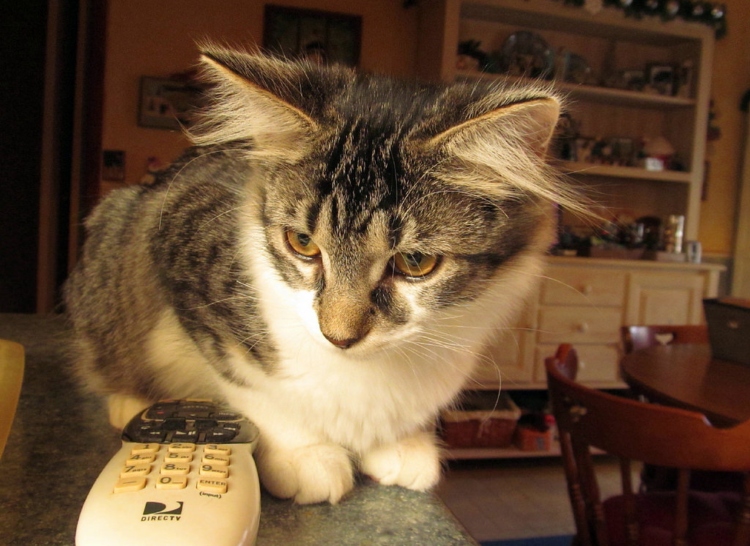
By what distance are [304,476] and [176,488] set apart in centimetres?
15

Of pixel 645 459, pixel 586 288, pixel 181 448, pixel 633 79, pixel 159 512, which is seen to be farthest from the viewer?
pixel 633 79

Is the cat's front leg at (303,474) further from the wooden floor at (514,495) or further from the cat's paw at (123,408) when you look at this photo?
the wooden floor at (514,495)

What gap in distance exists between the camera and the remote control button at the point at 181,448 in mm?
492

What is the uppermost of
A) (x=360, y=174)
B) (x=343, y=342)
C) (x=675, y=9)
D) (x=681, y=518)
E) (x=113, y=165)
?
(x=675, y=9)

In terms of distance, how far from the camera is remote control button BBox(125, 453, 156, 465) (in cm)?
46

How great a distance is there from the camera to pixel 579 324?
278cm

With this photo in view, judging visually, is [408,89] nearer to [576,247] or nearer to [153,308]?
[153,308]

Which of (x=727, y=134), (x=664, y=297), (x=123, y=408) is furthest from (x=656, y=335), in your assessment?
(x=727, y=134)

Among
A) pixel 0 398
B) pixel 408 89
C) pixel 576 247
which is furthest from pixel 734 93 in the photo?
pixel 0 398

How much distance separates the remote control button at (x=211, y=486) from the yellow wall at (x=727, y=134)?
12.3ft

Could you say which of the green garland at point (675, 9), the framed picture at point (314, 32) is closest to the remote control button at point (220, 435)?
→ the framed picture at point (314, 32)

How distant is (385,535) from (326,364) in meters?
0.21

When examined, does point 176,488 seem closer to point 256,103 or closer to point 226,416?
point 226,416

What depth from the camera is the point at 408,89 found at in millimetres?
757
